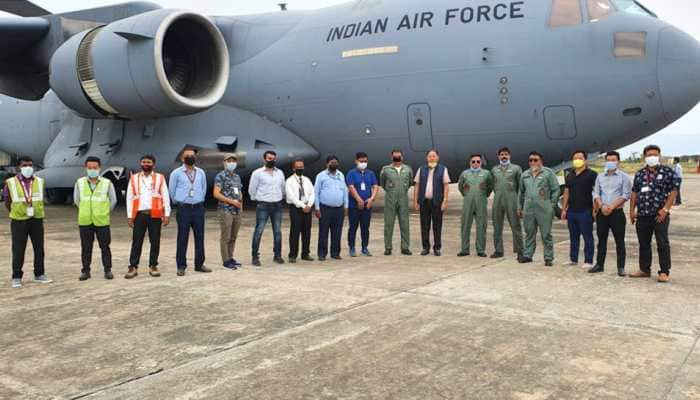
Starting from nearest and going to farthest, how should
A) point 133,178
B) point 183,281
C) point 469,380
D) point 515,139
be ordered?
point 469,380, point 183,281, point 133,178, point 515,139

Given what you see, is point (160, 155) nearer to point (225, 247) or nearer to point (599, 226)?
point (225, 247)

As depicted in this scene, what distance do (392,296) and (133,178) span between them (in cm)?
277

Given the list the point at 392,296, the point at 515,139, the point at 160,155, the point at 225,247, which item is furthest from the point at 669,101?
the point at 160,155

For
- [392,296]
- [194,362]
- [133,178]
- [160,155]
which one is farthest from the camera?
[160,155]

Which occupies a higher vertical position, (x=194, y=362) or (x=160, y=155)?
(x=160, y=155)

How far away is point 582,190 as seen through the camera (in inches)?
234

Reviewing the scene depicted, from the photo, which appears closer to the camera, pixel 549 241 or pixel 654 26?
pixel 549 241

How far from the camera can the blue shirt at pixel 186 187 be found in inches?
225

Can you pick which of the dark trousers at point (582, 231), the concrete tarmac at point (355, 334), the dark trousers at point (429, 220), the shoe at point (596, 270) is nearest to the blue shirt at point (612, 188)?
the dark trousers at point (582, 231)

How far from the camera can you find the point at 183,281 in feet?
17.0

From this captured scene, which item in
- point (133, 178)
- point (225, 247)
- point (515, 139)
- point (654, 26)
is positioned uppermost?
point (654, 26)

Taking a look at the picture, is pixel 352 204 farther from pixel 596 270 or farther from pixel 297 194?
pixel 596 270

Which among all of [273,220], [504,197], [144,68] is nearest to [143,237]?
[273,220]

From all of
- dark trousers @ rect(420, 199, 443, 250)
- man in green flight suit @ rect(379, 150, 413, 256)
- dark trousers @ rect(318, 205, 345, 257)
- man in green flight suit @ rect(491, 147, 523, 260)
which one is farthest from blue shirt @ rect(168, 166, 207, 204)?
man in green flight suit @ rect(491, 147, 523, 260)
